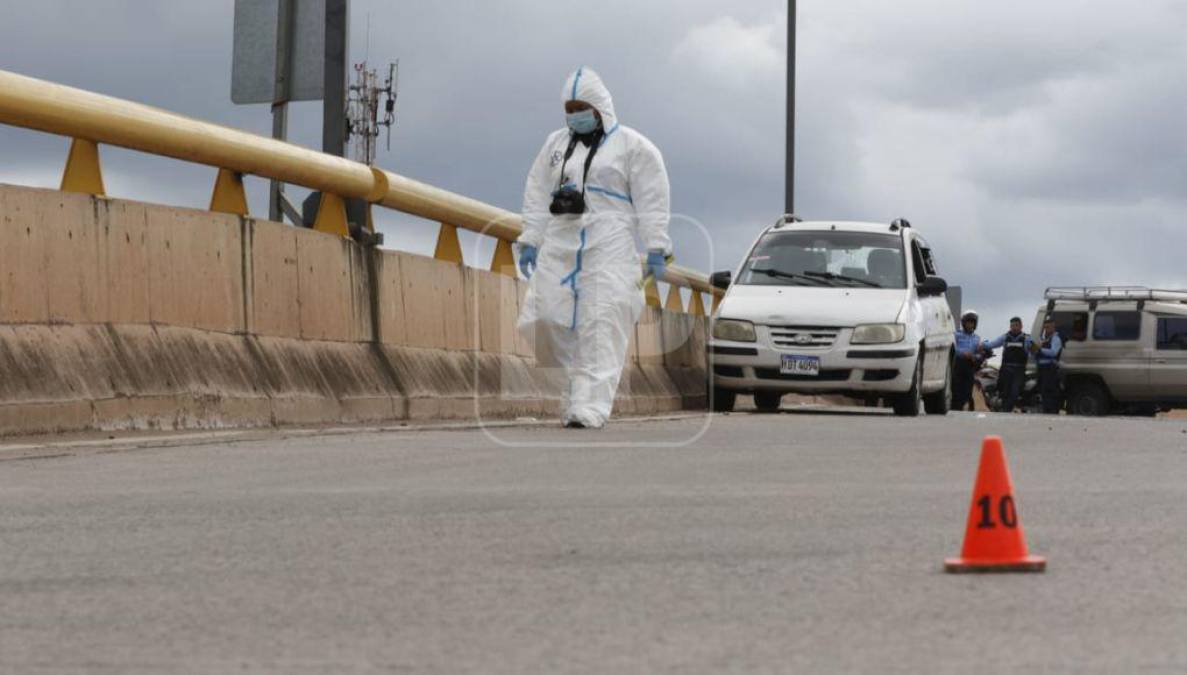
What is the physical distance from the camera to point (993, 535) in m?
6.08

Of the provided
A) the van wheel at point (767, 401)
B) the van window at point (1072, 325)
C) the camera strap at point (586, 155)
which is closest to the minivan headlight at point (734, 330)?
the van wheel at point (767, 401)

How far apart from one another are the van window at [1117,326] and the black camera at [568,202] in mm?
24778

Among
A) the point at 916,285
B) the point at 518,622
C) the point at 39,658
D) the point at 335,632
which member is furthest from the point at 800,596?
the point at 916,285

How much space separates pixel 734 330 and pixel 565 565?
1425cm

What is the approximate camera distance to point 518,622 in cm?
524

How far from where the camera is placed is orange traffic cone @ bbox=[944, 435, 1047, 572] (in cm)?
607

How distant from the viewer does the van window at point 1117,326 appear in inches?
1462

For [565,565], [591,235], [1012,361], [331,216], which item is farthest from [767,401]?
[565,565]

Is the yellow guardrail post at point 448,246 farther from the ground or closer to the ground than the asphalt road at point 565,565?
farther from the ground

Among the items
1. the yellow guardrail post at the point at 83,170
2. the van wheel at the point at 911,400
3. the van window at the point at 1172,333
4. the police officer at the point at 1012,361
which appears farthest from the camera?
the van window at the point at 1172,333

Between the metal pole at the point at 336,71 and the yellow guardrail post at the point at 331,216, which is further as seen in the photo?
the metal pole at the point at 336,71

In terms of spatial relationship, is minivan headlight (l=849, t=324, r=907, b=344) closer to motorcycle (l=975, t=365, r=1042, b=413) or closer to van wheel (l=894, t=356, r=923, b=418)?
van wheel (l=894, t=356, r=923, b=418)

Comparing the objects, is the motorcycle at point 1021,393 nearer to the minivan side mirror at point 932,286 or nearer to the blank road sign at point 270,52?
the minivan side mirror at point 932,286

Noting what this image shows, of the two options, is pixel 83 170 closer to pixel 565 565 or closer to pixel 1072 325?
pixel 565 565
